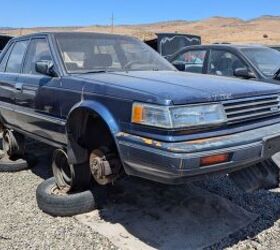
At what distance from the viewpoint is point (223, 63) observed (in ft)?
25.9

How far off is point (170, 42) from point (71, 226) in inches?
444

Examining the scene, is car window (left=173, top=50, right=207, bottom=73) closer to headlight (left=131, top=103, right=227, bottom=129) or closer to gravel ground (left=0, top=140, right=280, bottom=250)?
gravel ground (left=0, top=140, right=280, bottom=250)

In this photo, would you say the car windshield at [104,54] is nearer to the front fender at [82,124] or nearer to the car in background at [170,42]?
the front fender at [82,124]

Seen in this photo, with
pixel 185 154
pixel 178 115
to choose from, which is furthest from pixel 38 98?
pixel 185 154

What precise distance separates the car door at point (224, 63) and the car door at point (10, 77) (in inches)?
130

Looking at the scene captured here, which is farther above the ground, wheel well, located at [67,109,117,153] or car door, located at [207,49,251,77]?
car door, located at [207,49,251,77]

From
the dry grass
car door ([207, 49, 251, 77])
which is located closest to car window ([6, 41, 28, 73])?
car door ([207, 49, 251, 77])

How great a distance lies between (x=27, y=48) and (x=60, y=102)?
4.79 feet

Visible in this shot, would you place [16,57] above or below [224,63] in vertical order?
above

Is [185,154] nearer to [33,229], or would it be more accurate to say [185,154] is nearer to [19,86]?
[33,229]

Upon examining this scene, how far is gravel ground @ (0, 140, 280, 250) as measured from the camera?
154 inches

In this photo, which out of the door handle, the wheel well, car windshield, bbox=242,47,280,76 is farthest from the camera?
car windshield, bbox=242,47,280,76

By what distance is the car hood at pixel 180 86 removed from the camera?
3.60 m

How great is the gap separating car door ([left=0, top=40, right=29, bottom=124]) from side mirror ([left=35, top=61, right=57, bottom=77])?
97 cm
